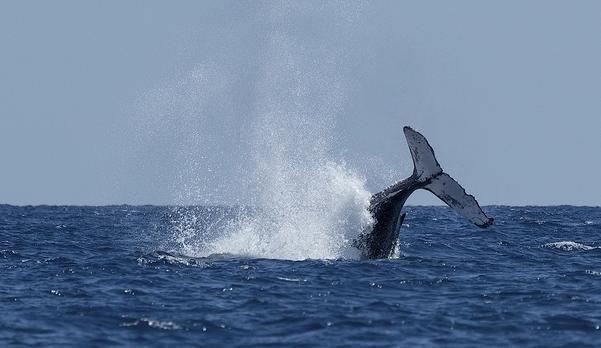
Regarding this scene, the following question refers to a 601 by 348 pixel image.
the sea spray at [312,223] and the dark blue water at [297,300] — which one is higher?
the sea spray at [312,223]

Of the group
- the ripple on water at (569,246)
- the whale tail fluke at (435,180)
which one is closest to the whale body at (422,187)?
the whale tail fluke at (435,180)

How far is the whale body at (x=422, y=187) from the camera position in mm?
23000

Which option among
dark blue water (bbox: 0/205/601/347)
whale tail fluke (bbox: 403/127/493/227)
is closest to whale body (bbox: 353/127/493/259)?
whale tail fluke (bbox: 403/127/493/227)

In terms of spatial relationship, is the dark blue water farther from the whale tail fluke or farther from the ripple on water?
the ripple on water

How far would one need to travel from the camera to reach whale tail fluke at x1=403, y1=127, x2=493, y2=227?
2303 cm

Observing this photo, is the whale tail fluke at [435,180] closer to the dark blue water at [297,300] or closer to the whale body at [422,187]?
the whale body at [422,187]

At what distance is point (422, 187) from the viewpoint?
23219 mm

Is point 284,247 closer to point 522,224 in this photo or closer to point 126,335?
point 126,335

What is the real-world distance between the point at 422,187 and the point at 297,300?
561 centimetres

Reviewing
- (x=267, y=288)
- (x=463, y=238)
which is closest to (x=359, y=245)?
(x=267, y=288)

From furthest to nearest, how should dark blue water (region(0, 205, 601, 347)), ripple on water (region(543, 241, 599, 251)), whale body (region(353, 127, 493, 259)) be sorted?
1. ripple on water (region(543, 241, 599, 251))
2. whale body (region(353, 127, 493, 259))
3. dark blue water (region(0, 205, 601, 347))

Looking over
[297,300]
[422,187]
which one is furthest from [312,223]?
[297,300]

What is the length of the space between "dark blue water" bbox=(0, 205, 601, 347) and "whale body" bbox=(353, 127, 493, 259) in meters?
1.12

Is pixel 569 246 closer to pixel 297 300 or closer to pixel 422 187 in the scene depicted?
pixel 422 187
